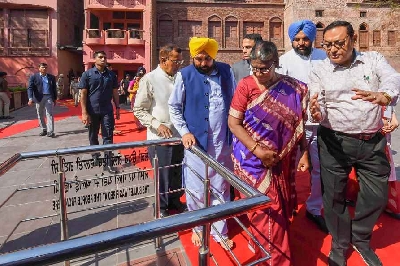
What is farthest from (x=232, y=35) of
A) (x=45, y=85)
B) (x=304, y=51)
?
(x=304, y=51)

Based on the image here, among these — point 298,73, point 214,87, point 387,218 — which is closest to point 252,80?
point 214,87

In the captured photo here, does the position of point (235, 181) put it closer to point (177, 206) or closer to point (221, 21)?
point (177, 206)

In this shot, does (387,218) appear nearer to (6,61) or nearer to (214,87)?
(214,87)

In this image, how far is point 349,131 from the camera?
2.32 m

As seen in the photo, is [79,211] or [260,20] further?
[260,20]

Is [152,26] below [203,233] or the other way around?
the other way around

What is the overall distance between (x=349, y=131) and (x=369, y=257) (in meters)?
1.02

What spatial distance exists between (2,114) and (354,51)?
1219 cm

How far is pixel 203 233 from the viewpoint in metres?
1.51

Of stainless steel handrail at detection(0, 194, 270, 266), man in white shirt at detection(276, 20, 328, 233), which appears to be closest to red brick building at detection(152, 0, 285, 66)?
man in white shirt at detection(276, 20, 328, 233)

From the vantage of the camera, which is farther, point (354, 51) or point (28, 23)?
point (28, 23)

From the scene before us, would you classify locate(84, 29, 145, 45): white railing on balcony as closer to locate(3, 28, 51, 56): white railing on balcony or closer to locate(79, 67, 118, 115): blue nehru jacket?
locate(3, 28, 51, 56): white railing on balcony

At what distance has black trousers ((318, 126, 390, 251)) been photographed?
2.36 meters

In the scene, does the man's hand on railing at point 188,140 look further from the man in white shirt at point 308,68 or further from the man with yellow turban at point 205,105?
the man in white shirt at point 308,68
